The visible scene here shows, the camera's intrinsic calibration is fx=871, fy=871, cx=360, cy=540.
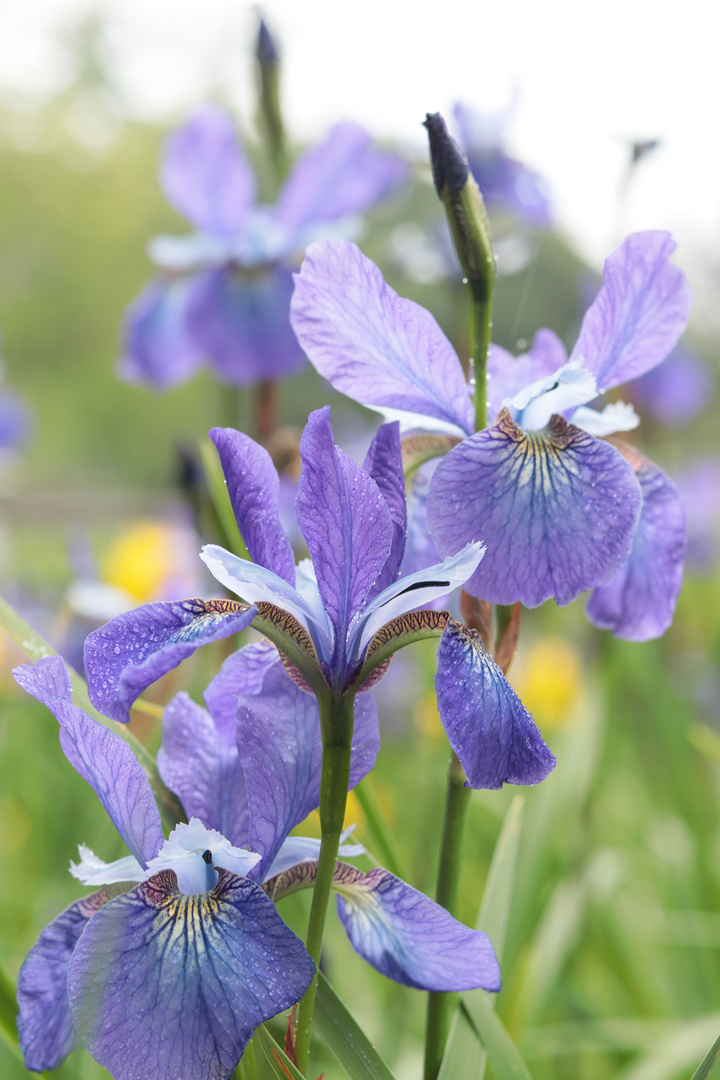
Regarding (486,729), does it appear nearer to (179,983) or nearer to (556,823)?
(179,983)

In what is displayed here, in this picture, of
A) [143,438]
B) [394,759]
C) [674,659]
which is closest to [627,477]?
[394,759]

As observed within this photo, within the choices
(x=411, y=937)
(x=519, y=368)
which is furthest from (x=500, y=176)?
(x=411, y=937)

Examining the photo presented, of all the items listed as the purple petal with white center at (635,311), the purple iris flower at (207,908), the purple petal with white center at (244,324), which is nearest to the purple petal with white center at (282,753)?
the purple iris flower at (207,908)

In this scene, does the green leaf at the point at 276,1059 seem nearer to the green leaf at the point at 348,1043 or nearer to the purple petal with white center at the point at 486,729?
the green leaf at the point at 348,1043

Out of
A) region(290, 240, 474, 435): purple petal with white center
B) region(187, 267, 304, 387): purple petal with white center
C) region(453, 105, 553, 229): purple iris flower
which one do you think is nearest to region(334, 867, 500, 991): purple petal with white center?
region(290, 240, 474, 435): purple petal with white center

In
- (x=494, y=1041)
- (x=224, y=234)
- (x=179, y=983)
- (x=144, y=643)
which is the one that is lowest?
(x=494, y=1041)

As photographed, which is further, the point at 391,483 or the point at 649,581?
the point at 649,581
